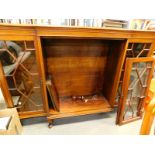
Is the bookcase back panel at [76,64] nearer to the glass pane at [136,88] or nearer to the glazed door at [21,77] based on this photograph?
the glazed door at [21,77]

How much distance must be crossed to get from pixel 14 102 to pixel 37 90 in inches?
12.5

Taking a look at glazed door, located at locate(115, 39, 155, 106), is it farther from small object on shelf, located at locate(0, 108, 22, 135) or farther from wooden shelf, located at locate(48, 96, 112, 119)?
small object on shelf, located at locate(0, 108, 22, 135)

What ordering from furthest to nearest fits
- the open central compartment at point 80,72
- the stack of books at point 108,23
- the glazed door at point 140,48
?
the open central compartment at point 80,72 < the glazed door at point 140,48 < the stack of books at point 108,23

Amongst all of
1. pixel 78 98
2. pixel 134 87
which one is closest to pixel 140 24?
pixel 134 87

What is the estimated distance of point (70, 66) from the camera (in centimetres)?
181

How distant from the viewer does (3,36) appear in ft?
3.91

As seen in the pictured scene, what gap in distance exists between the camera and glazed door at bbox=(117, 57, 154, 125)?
1565 mm

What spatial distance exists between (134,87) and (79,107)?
0.77 m

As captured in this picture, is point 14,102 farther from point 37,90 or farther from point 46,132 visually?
point 46,132

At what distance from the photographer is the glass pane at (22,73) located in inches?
51.4

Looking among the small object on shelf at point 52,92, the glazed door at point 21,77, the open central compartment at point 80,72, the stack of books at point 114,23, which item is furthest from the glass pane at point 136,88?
the glazed door at point 21,77

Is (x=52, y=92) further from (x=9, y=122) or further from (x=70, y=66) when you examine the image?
(x=9, y=122)

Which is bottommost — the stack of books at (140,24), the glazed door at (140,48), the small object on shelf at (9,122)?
the small object on shelf at (9,122)
